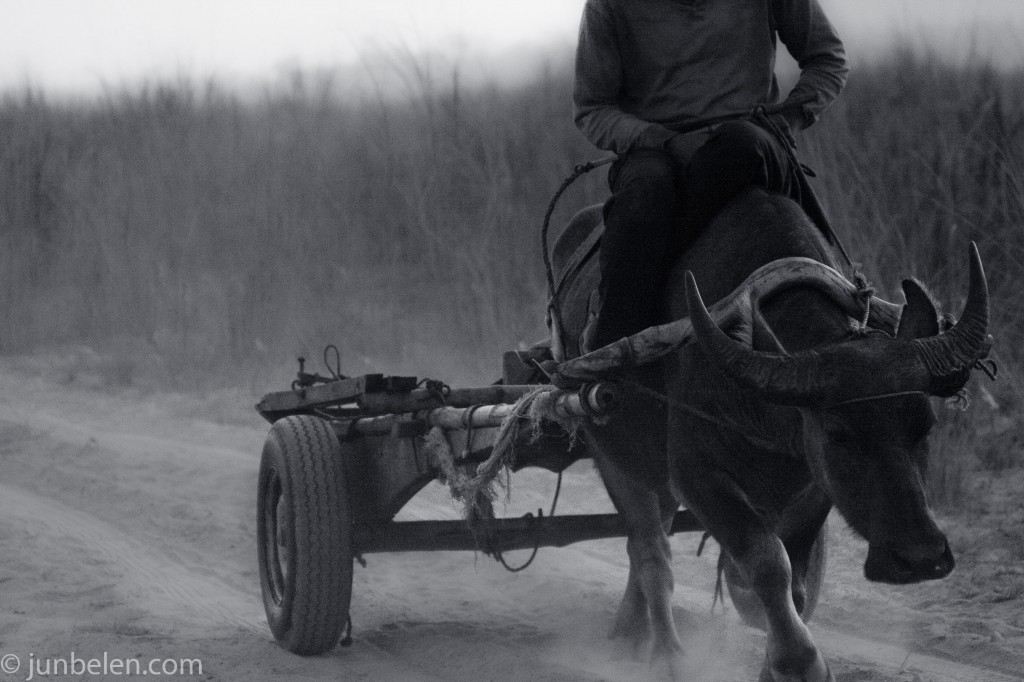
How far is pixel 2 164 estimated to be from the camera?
1611 centimetres

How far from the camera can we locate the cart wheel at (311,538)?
14.8 feet

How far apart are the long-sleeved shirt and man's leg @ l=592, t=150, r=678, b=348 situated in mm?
303

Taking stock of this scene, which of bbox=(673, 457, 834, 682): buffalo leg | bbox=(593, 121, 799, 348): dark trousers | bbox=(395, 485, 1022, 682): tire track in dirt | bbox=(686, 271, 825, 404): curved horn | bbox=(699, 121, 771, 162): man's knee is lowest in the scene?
bbox=(395, 485, 1022, 682): tire track in dirt

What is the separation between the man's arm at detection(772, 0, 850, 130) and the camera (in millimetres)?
4070

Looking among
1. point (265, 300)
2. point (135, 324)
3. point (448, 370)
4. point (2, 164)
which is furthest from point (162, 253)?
point (448, 370)

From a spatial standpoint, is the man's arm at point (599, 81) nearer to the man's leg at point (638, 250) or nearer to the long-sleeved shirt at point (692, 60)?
the long-sleeved shirt at point (692, 60)

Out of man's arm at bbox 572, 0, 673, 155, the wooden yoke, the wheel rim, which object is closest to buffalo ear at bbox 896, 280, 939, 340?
the wooden yoke

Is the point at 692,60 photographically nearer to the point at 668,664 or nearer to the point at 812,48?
the point at 812,48

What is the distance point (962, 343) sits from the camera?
2.79 meters

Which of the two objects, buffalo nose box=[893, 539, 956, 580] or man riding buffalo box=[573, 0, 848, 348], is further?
man riding buffalo box=[573, 0, 848, 348]

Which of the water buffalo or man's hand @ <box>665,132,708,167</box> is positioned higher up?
man's hand @ <box>665,132,708,167</box>

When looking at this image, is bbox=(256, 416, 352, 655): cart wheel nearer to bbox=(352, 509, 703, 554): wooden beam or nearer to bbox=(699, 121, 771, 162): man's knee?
bbox=(352, 509, 703, 554): wooden beam

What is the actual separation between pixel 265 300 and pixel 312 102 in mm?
3734

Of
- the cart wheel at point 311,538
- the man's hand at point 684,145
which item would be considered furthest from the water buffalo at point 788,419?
the cart wheel at point 311,538
